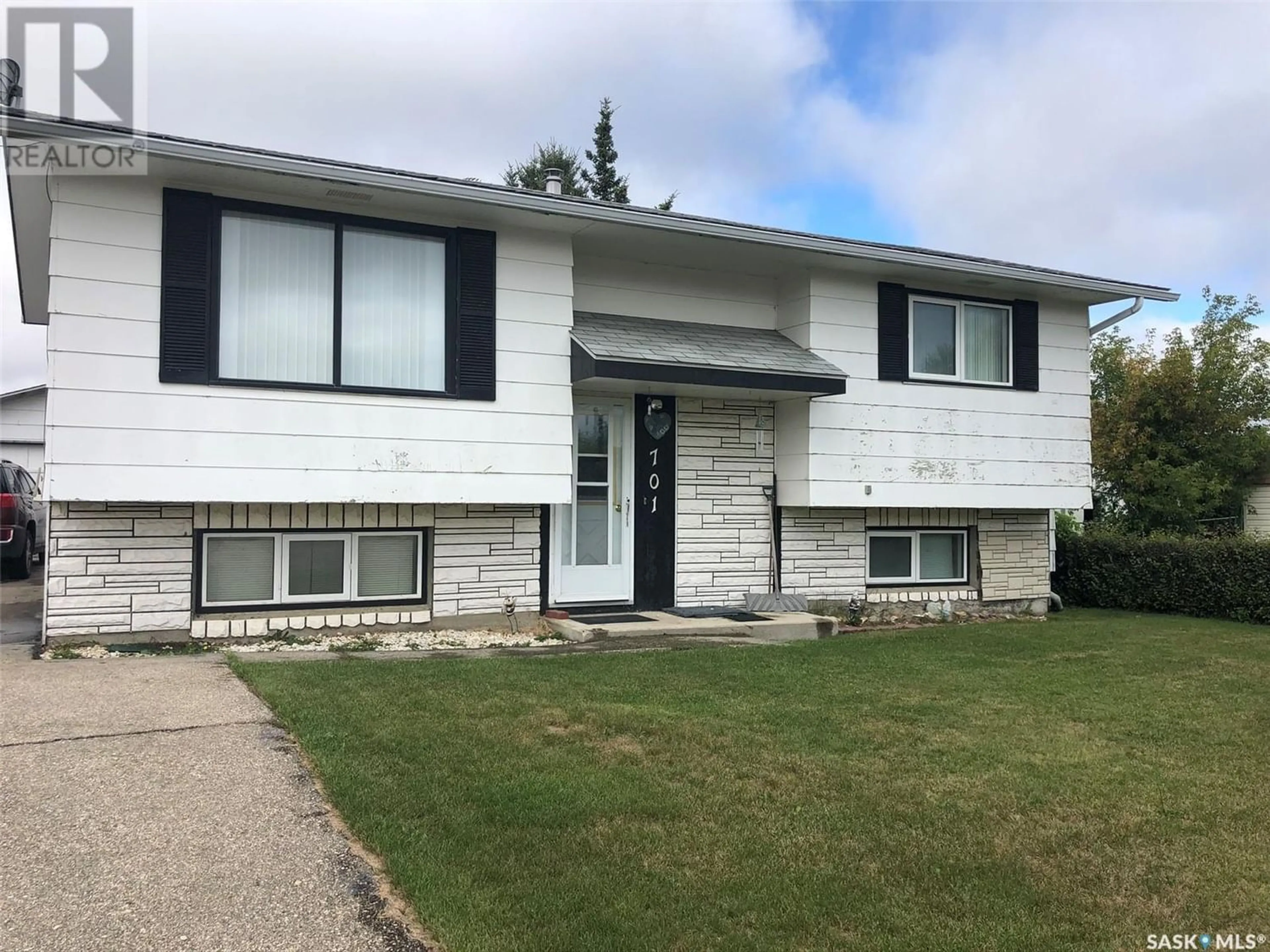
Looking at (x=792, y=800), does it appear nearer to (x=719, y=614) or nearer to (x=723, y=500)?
(x=719, y=614)

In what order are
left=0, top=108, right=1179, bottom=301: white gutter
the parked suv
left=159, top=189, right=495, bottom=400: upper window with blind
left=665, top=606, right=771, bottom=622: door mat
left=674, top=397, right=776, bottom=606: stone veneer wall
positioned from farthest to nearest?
the parked suv
left=674, top=397, right=776, bottom=606: stone veneer wall
left=665, top=606, right=771, bottom=622: door mat
left=159, top=189, right=495, bottom=400: upper window with blind
left=0, top=108, right=1179, bottom=301: white gutter

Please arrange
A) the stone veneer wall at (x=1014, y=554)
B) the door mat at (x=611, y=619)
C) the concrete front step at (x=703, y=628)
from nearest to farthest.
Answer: the concrete front step at (x=703, y=628) → the door mat at (x=611, y=619) → the stone veneer wall at (x=1014, y=554)

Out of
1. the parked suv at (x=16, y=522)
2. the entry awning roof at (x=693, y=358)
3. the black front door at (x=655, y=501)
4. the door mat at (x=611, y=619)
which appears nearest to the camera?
the entry awning roof at (x=693, y=358)

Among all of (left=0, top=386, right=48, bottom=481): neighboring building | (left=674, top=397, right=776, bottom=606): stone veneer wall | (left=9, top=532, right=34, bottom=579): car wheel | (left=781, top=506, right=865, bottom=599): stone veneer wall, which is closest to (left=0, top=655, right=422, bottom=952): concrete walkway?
(left=674, top=397, right=776, bottom=606): stone veneer wall

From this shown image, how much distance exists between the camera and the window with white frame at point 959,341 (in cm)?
1131

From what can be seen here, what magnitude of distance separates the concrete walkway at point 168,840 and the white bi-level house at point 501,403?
2.75m

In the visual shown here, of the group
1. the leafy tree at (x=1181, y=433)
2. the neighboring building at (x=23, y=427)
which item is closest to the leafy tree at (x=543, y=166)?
the neighboring building at (x=23, y=427)

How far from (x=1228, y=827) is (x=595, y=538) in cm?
686

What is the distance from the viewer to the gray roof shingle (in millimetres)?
9258

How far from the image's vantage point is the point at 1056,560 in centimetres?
1348

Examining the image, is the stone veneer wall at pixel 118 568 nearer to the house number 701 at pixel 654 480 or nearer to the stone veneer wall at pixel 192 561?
the stone veneer wall at pixel 192 561

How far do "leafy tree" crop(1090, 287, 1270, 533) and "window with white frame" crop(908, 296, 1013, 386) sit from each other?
13.2 m

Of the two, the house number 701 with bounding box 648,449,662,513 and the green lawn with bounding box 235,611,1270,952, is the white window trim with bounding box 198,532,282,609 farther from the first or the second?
the house number 701 with bounding box 648,449,662,513

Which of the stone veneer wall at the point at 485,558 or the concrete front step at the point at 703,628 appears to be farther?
the stone veneer wall at the point at 485,558
